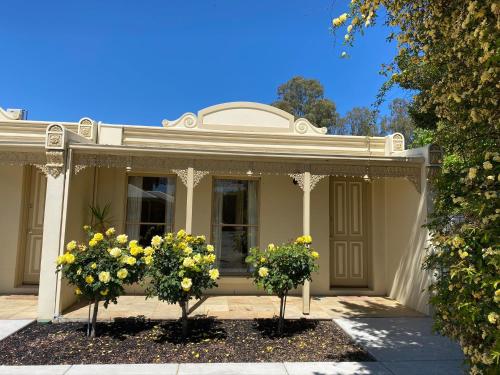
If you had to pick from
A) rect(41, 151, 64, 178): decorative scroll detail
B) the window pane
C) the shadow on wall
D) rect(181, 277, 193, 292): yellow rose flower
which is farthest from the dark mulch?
the window pane

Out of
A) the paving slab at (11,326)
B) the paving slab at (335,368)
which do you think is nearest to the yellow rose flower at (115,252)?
the paving slab at (11,326)

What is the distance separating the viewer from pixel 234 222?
8336mm

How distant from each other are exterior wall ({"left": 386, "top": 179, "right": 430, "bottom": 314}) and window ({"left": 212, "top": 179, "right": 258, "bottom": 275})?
291cm

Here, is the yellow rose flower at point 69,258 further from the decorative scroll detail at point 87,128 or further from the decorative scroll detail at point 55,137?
the decorative scroll detail at point 87,128

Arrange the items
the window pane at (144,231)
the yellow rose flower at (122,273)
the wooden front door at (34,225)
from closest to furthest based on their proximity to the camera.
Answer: the yellow rose flower at (122,273) → the wooden front door at (34,225) → the window pane at (144,231)

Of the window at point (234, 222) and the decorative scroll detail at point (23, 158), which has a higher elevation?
the decorative scroll detail at point (23, 158)

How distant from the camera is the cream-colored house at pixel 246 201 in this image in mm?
7418

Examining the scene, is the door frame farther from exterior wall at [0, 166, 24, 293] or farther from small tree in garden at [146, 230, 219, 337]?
exterior wall at [0, 166, 24, 293]

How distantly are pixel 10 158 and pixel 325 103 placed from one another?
1098 inches

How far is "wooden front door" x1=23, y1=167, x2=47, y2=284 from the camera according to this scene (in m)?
7.93

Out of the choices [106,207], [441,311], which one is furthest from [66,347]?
[441,311]

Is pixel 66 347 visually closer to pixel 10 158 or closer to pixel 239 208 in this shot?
pixel 10 158

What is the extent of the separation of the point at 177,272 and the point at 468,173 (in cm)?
356

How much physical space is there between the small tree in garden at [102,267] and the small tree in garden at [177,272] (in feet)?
0.58
